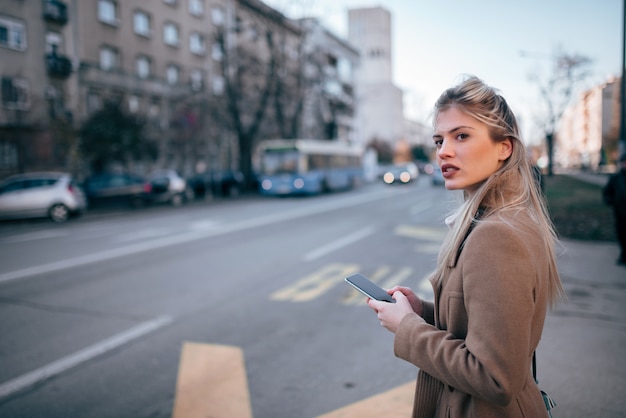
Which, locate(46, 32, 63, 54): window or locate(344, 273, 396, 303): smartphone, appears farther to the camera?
locate(46, 32, 63, 54): window

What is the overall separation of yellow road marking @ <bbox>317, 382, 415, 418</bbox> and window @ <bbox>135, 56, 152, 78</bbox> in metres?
34.7

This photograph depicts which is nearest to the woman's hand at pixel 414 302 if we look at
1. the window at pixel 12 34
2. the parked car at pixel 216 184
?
the parked car at pixel 216 184

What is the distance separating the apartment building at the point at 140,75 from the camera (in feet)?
81.5

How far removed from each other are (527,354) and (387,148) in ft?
272

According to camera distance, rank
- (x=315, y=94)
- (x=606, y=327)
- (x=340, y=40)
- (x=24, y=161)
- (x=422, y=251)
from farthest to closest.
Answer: (x=340, y=40)
(x=315, y=94)
(x=24, y=161)
(x=422, y=251)
(x=606, y=327)

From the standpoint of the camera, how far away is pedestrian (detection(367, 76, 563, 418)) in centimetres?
137

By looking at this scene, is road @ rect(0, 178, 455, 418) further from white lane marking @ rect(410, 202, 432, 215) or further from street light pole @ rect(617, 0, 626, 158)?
street light pole @ rect(617, 0, 626, 158)

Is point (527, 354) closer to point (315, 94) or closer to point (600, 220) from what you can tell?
point (600, 220)

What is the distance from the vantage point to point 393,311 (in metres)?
1.64

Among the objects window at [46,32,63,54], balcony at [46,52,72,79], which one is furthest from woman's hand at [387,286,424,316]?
window at [46,32,63,54]

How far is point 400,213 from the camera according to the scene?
18.0 m

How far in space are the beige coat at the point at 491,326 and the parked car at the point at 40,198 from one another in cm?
1940

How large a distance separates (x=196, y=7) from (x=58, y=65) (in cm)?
1488

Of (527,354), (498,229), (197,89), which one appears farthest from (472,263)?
(197,89)
